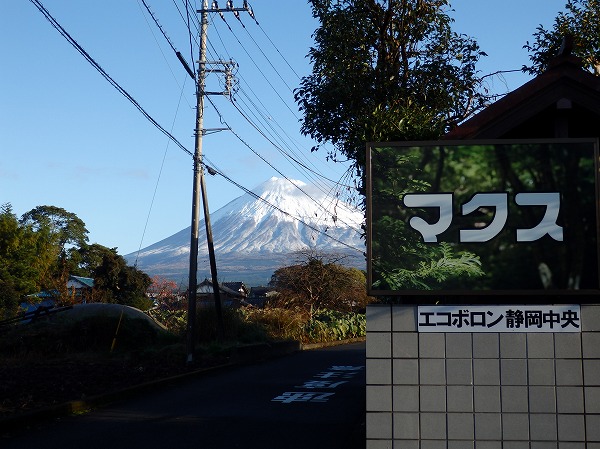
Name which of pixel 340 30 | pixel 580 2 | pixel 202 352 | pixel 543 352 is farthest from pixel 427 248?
pixel 202 352

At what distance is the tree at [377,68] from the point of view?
46.6 feet

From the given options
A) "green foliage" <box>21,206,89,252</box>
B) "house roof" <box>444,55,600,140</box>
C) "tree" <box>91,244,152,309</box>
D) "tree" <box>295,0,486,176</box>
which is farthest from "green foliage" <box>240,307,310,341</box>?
"green foliage" <box>21,206,89,252</box>

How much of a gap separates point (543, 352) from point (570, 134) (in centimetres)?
284

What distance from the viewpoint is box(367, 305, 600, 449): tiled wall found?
6617 mm

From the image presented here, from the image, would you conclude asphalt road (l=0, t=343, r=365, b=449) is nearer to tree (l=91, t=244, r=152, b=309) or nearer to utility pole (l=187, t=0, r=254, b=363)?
utility pole (l=187, t=0, r=254, b=363)

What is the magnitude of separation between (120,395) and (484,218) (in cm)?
938

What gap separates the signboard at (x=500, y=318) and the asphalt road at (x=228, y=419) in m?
3.34

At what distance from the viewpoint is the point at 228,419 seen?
11.8m

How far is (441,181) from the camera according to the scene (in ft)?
23.5

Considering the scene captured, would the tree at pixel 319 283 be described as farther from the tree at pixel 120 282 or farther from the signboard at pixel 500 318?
the signboard at pixel 500 318

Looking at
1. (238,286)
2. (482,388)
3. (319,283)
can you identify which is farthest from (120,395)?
(238,286)

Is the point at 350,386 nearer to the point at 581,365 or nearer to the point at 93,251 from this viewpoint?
the point at 581,365

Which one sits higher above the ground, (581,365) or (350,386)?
(581,365)

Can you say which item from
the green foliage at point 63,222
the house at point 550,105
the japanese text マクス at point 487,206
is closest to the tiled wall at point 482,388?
the japanese text マクス at point 487,206
